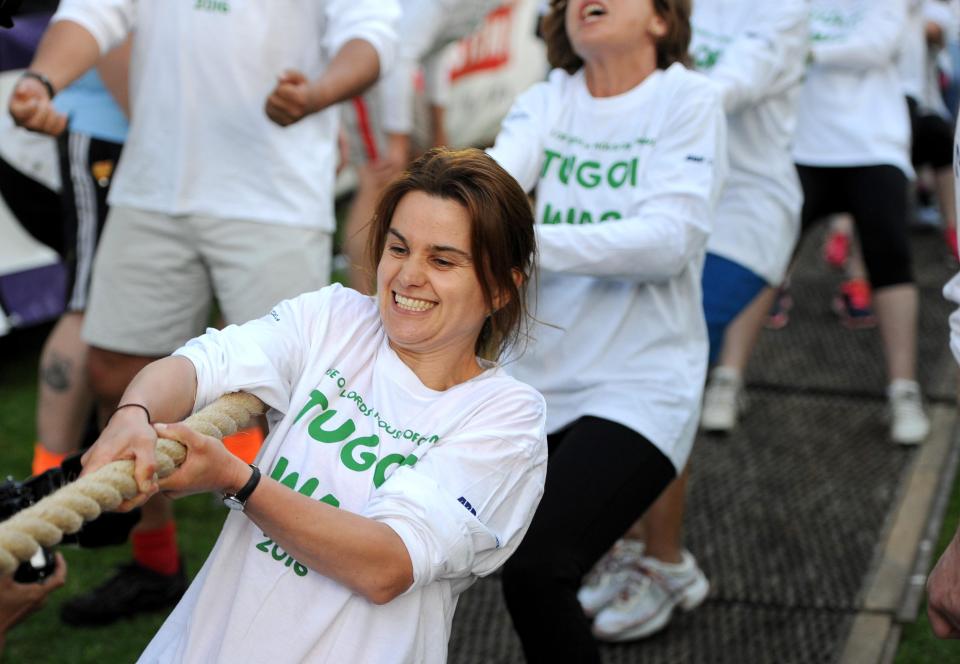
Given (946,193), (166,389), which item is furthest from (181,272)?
(946,193)

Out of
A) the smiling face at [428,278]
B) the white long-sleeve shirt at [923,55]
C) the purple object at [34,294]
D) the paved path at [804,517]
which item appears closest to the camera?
the smiling face at [428,278]

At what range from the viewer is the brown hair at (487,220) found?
239 centimetres

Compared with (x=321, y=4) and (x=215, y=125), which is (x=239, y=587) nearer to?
(x=215, y=125)

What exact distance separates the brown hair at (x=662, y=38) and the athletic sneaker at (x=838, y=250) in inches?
181

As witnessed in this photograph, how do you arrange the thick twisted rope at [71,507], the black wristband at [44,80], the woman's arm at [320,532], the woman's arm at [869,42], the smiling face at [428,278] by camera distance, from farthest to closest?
the woman's arm at [869,42] → the black wristband at [44,80] → the smiling face at [428,278] → the woman's arm at [320,532] → the thick twisted rope at [71,507]

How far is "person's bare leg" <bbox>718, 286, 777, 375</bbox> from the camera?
17.5 ft

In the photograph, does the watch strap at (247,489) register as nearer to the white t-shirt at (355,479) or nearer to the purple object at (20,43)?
the white t-shirt at (355,479)

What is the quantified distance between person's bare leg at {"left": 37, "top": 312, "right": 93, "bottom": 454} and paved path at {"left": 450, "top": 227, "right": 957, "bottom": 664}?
4.25 ft

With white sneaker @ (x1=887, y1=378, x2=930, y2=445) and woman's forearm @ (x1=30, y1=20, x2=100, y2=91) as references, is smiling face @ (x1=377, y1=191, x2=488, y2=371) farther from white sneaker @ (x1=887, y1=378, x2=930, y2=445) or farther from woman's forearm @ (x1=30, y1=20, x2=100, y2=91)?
white sneaker @ (x1=887, y1=378, x2=930, y2=445)

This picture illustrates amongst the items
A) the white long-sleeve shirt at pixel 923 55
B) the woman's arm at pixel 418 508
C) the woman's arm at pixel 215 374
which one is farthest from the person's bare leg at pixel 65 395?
the white long-sleeve shirt at pixel 923 55

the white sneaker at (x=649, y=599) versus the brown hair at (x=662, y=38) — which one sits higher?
the brown hair at (x=662, y=38)

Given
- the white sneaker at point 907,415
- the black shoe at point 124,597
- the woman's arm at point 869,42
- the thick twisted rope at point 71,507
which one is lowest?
the white sneaker at point 907,415

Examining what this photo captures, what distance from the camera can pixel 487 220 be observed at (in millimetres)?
2383

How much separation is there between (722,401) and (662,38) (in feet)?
8.11
